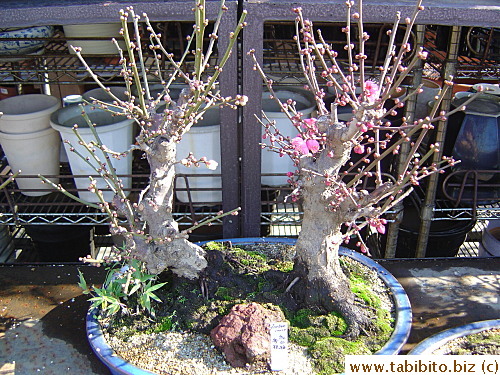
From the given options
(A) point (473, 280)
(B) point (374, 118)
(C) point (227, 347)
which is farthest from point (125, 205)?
(A) point (473, 280)

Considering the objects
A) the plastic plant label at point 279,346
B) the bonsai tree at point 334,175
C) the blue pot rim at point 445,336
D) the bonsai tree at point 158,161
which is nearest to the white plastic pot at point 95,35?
the bonsai tree at point 158,161

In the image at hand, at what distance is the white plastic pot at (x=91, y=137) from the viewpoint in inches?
62.5

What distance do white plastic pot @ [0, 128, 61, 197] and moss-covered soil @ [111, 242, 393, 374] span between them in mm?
650

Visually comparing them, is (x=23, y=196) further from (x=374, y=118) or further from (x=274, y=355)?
(x=374, y=118)

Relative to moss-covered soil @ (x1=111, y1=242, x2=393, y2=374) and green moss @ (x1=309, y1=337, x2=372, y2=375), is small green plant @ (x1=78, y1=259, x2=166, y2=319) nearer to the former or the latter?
moss-covered soil @ (x1=111, y1=242, x2=393, y2=374)

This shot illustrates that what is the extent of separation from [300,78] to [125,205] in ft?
2.77

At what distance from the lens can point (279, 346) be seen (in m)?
1.17

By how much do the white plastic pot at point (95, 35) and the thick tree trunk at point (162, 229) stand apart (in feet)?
2.08

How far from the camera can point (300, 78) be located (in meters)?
1.83

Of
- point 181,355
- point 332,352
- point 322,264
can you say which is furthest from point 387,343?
point 181,355

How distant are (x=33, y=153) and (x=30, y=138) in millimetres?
57

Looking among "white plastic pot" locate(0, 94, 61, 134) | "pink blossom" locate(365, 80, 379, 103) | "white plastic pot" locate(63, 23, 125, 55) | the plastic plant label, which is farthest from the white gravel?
"white plastic pot" locate(63, 23, 125, 55)

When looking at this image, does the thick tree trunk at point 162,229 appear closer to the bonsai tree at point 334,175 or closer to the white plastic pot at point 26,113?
the bonsai tree at point 334,175

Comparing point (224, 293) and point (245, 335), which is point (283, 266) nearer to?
point (224, 293)
